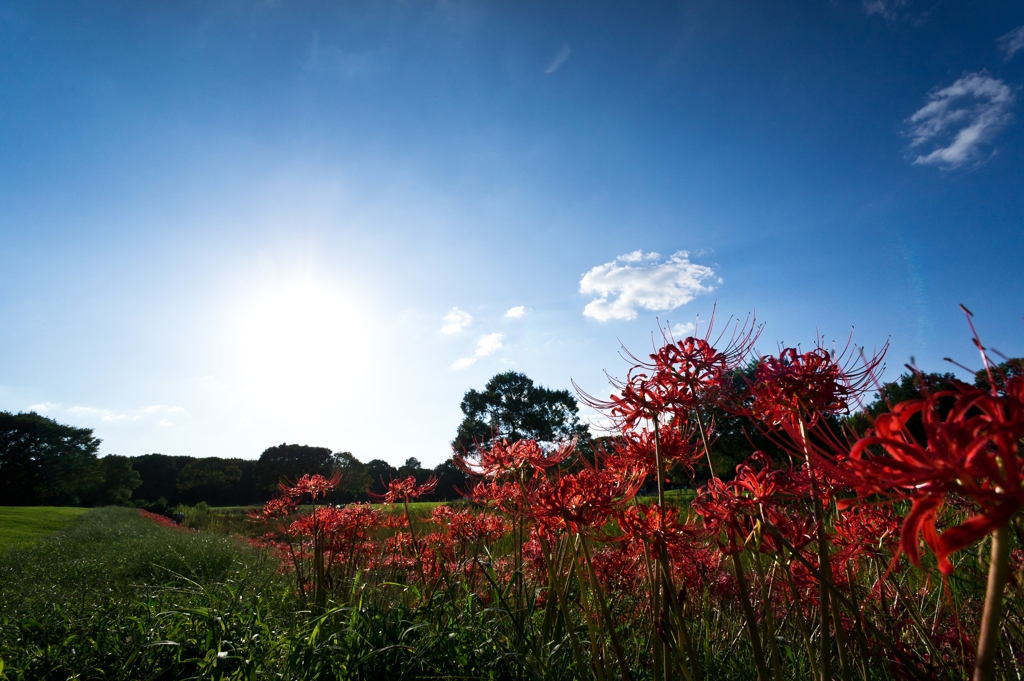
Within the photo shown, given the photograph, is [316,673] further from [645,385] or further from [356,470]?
[356,470]

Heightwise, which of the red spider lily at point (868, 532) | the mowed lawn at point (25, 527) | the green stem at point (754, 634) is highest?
the red spider lily at point (868, 532)

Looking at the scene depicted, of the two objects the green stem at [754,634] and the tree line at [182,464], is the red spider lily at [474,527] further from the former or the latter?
the tree line at [182,464]

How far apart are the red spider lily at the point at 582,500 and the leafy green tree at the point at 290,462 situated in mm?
31533

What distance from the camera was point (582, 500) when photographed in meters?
2.09

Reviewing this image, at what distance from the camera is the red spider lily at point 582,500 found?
6.58 ft

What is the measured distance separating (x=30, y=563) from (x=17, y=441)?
36199mm

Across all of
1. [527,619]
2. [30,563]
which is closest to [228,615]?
[527,619]

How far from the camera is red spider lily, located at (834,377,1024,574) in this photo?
0.73 meters

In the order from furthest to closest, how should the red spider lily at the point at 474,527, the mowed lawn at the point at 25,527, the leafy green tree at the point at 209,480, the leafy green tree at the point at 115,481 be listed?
the leafy green tree at the point at 115,481 → the leafy green tree at the point at 209,480 → the mowed lawn at the point at 25,527 → the red spider lily at the point at 474,527

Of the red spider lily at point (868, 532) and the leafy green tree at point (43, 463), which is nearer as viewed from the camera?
the red spider lily at point (868, 532)

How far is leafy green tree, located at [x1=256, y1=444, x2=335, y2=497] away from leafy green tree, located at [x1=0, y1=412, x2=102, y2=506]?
44.4 feet

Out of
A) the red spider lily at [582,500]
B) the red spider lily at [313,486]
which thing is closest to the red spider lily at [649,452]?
the red spider lily at [582,500]

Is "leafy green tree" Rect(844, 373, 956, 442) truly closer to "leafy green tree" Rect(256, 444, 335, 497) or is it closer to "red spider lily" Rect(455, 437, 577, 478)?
"red spider lily" Rect(455, 437, 577, 478)

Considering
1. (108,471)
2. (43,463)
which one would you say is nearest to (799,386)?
(43,463)
